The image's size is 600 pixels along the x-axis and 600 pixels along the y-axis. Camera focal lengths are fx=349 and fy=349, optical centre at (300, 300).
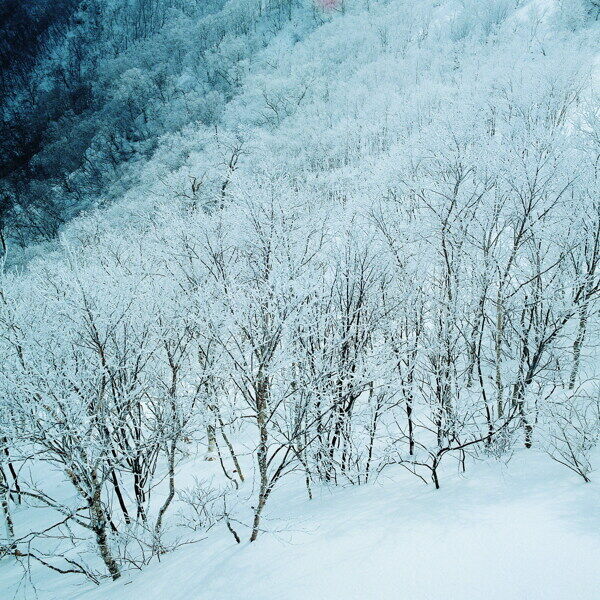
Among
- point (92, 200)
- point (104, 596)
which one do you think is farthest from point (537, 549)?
point (92, 200)

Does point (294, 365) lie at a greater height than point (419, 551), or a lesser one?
greater

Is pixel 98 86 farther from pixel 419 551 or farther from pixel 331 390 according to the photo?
pixel 419 551

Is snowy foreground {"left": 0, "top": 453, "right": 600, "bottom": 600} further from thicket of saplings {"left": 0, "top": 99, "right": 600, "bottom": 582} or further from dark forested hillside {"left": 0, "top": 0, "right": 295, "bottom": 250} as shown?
dark forested hillside {"left": 0, "top": 0, "right": 295, "bottom": 250}

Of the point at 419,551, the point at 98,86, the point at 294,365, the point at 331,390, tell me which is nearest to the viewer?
the point at 419,551

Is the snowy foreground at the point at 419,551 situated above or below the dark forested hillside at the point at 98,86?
below

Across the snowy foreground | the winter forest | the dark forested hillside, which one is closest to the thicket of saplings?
the winter forest

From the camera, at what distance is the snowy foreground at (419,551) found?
13.6 ft

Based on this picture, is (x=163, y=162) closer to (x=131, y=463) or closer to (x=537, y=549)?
(x=131, y=463)

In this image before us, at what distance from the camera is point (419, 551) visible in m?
4.79

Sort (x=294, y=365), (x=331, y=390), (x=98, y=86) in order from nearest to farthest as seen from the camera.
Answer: (x=294, y=365)
(x=331, y=390)
(x=98, y=86)

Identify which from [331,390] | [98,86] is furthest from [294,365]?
[98,86]

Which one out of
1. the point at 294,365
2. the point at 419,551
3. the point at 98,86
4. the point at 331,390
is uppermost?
the point at 98,86

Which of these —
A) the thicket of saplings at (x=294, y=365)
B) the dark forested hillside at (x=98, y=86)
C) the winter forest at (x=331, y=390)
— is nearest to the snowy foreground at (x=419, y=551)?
the winter forest at (x=331, y=390)

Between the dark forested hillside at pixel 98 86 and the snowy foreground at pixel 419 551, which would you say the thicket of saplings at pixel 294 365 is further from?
the dark forested hillside at pixel 98 86
